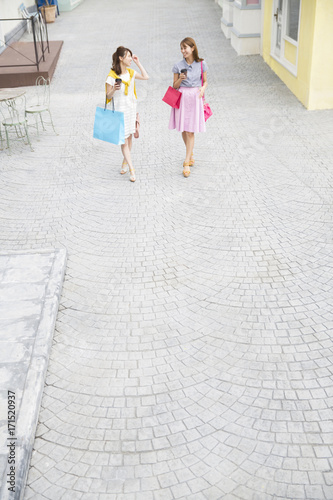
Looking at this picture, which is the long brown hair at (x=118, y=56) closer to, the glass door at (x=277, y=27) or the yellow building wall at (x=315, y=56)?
the yellow building wall at (x=315, y=56)

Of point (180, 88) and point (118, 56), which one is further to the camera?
point (180, 88)

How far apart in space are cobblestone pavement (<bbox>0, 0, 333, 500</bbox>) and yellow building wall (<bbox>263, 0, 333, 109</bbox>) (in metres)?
0.72

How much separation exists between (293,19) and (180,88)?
19.6 ft

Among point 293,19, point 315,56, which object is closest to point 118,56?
point 315,56

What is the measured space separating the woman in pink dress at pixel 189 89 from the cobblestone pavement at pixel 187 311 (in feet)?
2.51

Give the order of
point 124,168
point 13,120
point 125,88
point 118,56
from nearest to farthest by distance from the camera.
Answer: point 118,56
point 125,88
point 124,168
point 13,120

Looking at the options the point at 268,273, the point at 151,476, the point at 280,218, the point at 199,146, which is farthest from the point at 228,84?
the point at 151,476

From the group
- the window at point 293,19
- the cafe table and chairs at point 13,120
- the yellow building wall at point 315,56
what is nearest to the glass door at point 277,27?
the window at point 293,19

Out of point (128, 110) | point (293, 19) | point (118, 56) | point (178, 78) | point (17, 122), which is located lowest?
point (17, 122)

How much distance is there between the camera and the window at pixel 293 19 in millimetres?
11400

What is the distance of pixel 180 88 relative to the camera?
7.43 m

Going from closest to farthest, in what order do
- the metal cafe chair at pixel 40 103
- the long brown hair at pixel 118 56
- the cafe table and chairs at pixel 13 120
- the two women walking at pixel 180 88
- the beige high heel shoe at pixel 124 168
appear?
the long brown hair at pixel 118 56
the two women walking at pixel 180 88
the beige high heel shoe at pixel 124 168
the cafe table and chairs at pixel 13 120
the metal cafe chair at pixel 40 103

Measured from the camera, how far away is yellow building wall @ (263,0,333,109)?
393 inches

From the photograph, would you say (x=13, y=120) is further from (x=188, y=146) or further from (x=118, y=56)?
(x=188, y=146)
